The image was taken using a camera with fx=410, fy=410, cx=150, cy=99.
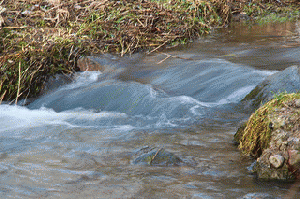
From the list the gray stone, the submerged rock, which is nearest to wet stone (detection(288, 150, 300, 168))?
the gray stone

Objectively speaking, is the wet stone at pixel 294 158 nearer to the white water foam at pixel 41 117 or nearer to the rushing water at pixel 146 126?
the rushing water at pixel 146 126

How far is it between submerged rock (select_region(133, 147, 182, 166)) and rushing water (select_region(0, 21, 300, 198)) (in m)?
0.06

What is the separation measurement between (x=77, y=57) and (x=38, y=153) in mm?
3240

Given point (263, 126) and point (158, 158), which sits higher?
point (263, 126)

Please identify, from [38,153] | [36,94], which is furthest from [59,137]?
[36,94]

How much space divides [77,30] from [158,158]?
4995 mm

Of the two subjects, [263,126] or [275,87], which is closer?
[263,126]

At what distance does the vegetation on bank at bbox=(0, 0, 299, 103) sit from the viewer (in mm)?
6359

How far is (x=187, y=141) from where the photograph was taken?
398 centimetres

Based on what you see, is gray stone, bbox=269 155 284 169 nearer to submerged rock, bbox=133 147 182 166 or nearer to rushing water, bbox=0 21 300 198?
rushing water, bbox=0 21 300 198

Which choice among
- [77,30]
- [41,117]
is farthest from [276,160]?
[77,30]

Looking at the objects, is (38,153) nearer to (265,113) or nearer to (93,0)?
(265,113)

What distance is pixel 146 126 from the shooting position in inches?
184

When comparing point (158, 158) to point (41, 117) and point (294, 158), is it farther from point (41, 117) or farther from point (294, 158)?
point (41, 117)
